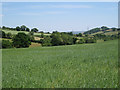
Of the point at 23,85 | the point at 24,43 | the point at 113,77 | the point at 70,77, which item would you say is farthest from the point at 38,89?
the point at 24,43

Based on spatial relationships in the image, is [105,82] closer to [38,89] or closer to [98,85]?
[98,85]

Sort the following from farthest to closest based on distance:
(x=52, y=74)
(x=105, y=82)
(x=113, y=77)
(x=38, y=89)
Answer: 1. (x=52, y=74)
2. (x=113, y=77)
3. (x=105, y=82)
4. (x=38, y=89)

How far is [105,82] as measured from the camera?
5.66 m

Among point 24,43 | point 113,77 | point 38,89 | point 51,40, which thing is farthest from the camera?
point 51,40

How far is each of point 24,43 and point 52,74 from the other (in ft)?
151

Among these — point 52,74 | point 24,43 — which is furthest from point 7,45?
point 52,74

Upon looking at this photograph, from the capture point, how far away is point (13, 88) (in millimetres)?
5418

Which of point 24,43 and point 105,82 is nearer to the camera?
point 105,82

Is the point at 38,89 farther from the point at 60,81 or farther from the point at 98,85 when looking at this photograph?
the point at 98,85

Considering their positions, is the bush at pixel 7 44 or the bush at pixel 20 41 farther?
the bush at pixel 7 44

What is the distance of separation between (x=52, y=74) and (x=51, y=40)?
6081 cm

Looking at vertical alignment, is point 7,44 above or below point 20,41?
below

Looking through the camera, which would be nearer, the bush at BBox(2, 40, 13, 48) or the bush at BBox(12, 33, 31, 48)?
the bush at BBox(12, 33, 31, 48)

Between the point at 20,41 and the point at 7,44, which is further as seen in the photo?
the point at 20,41
